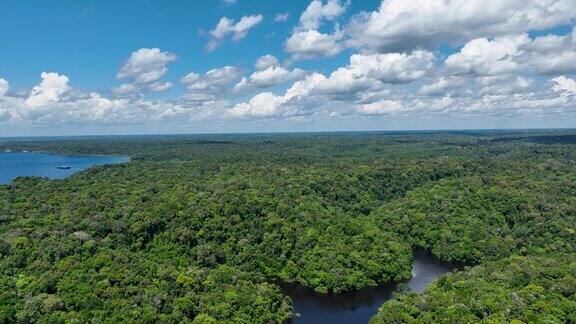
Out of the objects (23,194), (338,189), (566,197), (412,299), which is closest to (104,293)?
(412,299)

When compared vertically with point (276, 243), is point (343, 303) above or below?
below

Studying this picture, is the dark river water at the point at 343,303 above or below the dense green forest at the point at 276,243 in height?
below

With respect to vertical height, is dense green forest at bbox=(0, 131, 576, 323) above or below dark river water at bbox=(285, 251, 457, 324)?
above

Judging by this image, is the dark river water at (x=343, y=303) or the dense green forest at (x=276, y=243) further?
the dark river water at (x=343, y=303)

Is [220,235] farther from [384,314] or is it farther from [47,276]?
[384,314]

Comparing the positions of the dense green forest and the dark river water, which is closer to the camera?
the dense green forest
